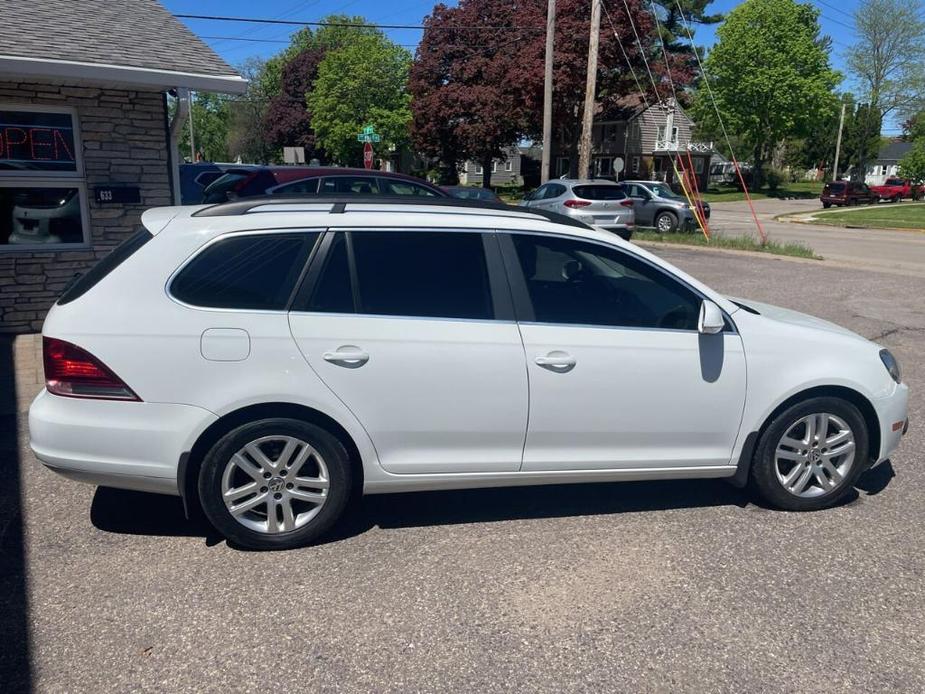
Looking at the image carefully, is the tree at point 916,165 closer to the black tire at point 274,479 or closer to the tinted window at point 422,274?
the tinted window at point 422,274

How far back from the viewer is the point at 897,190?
5391cm

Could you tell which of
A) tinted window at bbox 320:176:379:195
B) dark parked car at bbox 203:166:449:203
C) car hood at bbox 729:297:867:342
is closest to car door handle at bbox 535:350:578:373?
car hood at bbox 729:297:867:342

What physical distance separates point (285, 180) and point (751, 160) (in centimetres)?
6353

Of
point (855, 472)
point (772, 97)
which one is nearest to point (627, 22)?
point (772, 97)

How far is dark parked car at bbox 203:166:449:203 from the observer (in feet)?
37.2

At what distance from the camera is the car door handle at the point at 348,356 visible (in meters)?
3.66

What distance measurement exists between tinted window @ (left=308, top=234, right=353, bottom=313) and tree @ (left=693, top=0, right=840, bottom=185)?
55.9 metres

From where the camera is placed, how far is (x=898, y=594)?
3.49 m

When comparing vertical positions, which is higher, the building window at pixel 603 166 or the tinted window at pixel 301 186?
the building window at pixel 603 166

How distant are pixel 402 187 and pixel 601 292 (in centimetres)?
765

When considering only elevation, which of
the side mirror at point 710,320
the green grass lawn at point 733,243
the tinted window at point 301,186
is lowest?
the green grass lawn at point 733,243

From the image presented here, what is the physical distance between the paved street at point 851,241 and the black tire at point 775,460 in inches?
480

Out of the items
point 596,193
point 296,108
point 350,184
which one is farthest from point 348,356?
point 296,108

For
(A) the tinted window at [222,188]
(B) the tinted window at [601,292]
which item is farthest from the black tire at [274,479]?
(A) the tinted window at [222,188]
